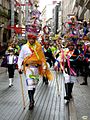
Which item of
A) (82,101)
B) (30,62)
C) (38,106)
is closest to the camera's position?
(30,62)

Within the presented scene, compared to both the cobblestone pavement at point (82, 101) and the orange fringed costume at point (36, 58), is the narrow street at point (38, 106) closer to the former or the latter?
the cobblestone pavement at point (82, 101)

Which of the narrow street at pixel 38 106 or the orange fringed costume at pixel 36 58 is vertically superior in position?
the orange fringed costume at pixel 36 58

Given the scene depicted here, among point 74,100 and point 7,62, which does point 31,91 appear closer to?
point 74,100

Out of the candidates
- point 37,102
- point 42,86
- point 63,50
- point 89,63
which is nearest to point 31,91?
point 37,102

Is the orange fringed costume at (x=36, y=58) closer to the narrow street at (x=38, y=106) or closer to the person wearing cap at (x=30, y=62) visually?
the person wearing cap at (x=30, y=62)

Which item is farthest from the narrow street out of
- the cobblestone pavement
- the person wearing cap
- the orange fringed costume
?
the orange fringed costume

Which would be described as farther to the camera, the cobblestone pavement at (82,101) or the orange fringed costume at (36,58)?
the orange fringed costume at (36,58)

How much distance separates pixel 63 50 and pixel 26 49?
1936 mm

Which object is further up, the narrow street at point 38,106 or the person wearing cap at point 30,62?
the person wearing cap at point 30,62

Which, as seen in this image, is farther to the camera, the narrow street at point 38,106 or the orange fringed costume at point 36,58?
the orange fringed costume at point 36,58

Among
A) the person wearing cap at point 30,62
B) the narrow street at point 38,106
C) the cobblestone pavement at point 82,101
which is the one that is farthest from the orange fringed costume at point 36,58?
the cobblestone pavement at point 82,101

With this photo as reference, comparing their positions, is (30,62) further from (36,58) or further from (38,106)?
(38,106)

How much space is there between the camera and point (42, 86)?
50.0ft

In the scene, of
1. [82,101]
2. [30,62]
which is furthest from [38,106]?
[82,101]
